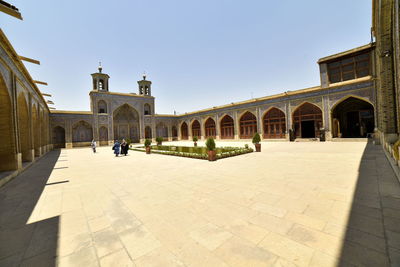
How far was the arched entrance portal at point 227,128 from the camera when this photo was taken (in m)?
26.4

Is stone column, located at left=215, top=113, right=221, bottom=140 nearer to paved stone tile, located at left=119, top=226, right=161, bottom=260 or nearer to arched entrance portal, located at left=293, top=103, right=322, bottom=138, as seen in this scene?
arched entrance portal, located at left=293, top=103, right=322, bottom=138

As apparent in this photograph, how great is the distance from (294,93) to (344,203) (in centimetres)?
1890

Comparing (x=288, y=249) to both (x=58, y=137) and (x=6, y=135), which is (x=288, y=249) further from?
(x=58, y=137)

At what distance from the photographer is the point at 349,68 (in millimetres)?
17250

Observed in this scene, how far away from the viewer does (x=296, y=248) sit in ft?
6.95

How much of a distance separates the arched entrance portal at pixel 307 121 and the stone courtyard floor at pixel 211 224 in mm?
15678

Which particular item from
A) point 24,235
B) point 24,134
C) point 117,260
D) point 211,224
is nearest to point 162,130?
point 24,134

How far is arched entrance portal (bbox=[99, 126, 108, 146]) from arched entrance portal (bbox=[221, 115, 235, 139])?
1794 centimetres

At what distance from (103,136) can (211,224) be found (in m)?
27.7

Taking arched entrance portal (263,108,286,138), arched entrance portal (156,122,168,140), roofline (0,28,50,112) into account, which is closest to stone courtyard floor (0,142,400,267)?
roofline (0,28,50,112)

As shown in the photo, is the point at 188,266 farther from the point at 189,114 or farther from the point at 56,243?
the point at 189,114

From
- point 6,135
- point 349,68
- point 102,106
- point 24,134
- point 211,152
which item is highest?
point 349,68

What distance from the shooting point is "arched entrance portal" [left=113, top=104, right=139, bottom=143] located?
28.5m

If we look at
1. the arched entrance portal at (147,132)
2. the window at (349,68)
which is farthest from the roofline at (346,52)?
the arched entrance portal at (147,132)
